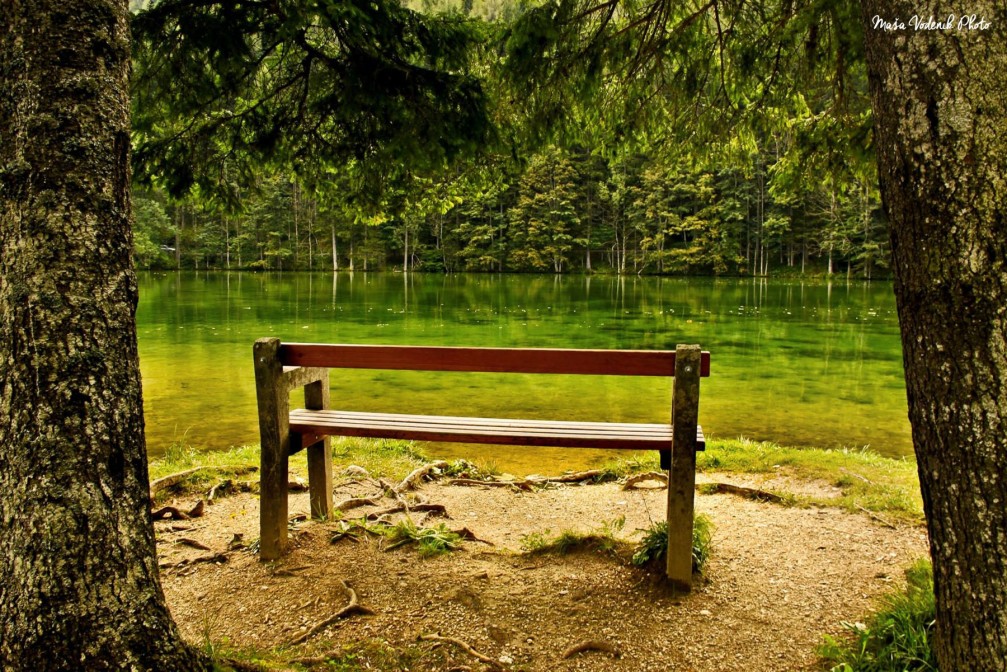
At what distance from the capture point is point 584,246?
60594mm

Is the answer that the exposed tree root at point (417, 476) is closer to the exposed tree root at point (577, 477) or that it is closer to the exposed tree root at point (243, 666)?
the exposed tree root at point (577, 477)

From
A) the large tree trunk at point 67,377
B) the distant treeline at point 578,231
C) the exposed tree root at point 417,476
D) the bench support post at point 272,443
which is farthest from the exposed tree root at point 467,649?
the distant treeline at point 578,231

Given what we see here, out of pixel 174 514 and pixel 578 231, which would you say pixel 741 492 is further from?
pixel 578 231

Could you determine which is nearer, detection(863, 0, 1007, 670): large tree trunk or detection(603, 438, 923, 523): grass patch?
detection(863, 0, 1007, 670): large tree trunk

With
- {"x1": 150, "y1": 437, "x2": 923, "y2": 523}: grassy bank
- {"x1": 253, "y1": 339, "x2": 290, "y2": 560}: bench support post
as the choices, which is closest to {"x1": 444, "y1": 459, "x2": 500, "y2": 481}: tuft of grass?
{"x1": 150, "y1": 437, "x2": 923, "y2": 523}: grassy bank

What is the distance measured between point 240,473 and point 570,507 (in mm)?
3161

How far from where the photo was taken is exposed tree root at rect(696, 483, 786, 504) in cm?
514

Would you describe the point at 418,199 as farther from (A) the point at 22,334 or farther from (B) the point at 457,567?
(A) the point at 22,334

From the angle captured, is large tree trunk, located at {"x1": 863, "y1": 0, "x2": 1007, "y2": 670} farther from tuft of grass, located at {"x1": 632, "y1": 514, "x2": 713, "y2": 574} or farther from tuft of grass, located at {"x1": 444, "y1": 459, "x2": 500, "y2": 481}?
tuft of grass, located at {"x1": 444, "y1": 459, "x2": 500, "y2": 481}

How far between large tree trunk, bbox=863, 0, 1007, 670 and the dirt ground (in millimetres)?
1161

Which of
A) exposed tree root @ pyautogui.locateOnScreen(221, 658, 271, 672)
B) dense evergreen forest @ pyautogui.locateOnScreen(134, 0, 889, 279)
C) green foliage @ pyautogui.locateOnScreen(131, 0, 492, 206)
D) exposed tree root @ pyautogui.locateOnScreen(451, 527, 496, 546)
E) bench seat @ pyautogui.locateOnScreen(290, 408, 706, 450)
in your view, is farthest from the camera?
dense evergreen forest @ pyautogui.locateOnScreen(134, 0, 889, 279)

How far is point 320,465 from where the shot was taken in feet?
14.6

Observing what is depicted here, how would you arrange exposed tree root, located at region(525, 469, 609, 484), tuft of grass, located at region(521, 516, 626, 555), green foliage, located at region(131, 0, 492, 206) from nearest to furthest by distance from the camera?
tuft of grass, located at region(521, 516, 626, 555) → green foliage, located at region(131, 0, 492, 206) → exposed tree root, located at region(525, 469, 609, 484)

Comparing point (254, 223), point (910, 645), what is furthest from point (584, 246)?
point (910, 645)
